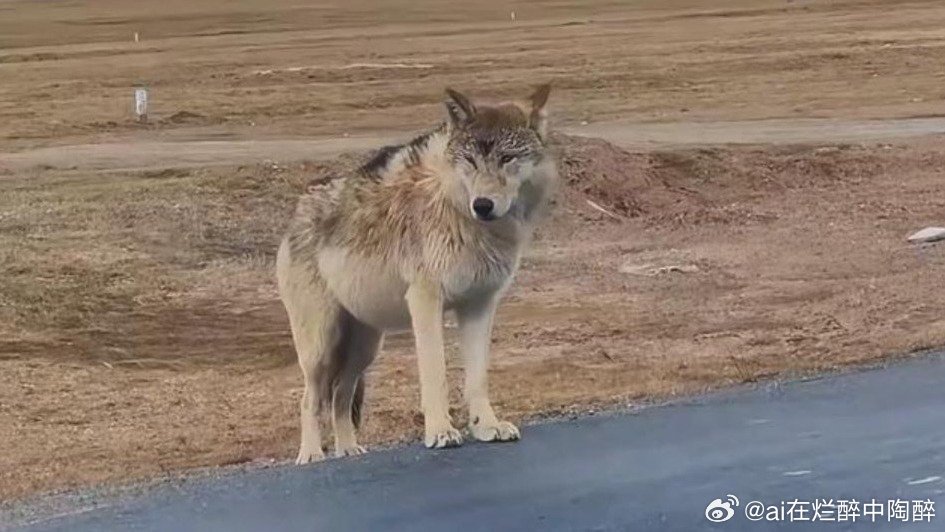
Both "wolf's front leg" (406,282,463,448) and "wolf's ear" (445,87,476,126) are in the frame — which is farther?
"wolf's front leg" (406,282,463,448)

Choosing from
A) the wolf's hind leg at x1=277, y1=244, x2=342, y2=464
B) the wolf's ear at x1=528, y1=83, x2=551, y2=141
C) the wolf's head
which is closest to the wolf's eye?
the wolf's head

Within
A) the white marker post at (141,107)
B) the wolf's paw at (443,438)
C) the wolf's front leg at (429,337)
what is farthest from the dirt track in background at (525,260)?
the wolf's paw at (443,438)

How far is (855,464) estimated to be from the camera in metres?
6.09

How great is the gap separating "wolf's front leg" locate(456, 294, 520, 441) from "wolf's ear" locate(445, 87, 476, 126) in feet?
2.74

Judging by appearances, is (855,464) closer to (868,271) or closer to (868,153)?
(868,271)

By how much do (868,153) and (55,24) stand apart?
52283 mm

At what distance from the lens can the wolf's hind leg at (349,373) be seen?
29.5 feet

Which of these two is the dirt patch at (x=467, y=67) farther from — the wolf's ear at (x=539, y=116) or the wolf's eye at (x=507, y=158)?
the wolf's eye at (x=507, y=158)

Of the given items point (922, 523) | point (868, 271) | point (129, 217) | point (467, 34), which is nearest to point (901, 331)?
point (868, 271)

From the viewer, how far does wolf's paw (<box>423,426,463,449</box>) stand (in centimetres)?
772

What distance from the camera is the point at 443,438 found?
779cm

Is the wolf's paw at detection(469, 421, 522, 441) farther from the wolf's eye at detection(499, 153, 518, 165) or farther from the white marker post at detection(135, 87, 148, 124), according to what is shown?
the white marker post at detection(135, 87, 148, 124)

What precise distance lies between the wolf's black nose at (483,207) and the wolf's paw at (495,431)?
0.90 metres

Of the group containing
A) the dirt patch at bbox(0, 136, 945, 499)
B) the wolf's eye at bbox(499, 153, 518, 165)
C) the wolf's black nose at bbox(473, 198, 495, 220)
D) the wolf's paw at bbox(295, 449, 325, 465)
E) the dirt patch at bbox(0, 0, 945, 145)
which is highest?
the wolf's eye at bbox(499, 153, 518, 165)
